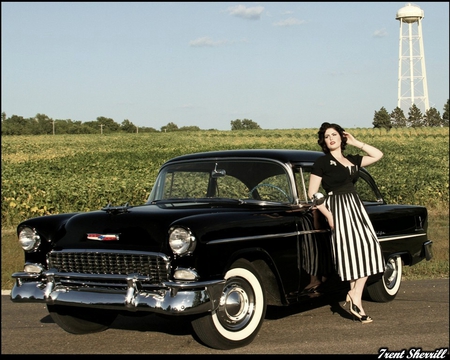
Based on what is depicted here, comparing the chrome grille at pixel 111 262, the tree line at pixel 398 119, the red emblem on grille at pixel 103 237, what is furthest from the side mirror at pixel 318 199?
the tree line at pixel 398 119

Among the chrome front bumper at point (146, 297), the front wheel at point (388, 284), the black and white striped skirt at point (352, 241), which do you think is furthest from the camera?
the front wheel at point (388, 284)

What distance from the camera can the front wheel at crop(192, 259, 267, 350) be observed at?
5516mm

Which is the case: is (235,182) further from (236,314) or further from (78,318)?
(78,318)

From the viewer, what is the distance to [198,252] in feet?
17.7

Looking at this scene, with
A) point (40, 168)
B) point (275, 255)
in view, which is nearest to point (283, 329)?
point (275, 255)

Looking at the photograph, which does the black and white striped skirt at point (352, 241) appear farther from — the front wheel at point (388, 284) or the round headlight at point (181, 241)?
the round headlight at point (181, 241)

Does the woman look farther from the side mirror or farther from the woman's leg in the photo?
the side mirror

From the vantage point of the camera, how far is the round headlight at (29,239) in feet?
20.4

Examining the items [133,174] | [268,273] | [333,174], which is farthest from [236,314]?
[133,174]

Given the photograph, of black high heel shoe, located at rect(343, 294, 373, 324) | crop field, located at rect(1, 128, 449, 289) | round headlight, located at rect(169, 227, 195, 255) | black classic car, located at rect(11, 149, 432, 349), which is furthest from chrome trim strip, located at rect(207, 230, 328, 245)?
crop field, located at rect(1, 128, 449, 289)

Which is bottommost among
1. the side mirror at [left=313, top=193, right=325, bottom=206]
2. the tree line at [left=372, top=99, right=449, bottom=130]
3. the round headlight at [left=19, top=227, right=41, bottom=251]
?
the round headlight at [left=19, top=227, right=41, bottom=251]

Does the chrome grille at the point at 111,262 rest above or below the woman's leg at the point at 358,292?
above

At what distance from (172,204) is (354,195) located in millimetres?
1643

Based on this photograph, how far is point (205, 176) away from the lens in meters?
7.02
